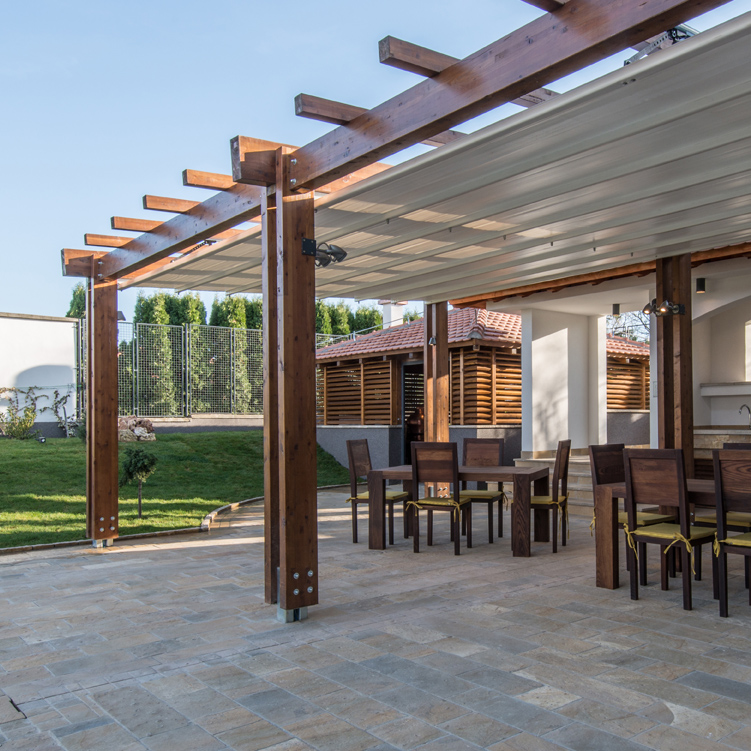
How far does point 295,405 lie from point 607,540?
2.72 meters

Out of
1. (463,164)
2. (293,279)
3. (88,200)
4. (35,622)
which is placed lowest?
(35,622)

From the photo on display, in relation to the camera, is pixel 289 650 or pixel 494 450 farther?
pixel 494 450

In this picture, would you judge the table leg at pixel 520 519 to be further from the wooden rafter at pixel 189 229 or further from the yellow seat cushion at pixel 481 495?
the wooden rafter at pixel 189 229

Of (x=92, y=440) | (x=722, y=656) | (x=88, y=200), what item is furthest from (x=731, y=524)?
(x=88, y=200)

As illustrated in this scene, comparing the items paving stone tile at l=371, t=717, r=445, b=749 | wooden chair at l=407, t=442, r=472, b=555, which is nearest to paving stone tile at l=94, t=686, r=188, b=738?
paving stone tile at l=371, t=717, r=445, b=749

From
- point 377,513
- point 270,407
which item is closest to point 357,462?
point 377,513

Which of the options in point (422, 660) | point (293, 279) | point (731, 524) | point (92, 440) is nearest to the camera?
point (422, 660)

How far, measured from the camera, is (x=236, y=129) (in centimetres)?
500

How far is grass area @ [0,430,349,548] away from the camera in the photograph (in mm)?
8672

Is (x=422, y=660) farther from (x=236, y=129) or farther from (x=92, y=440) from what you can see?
(x=92, y=440)

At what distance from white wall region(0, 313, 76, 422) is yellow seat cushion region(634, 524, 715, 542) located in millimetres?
14358

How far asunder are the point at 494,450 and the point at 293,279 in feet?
15.1

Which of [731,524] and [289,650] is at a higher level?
[731,524]

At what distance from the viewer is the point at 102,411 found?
307 inches
